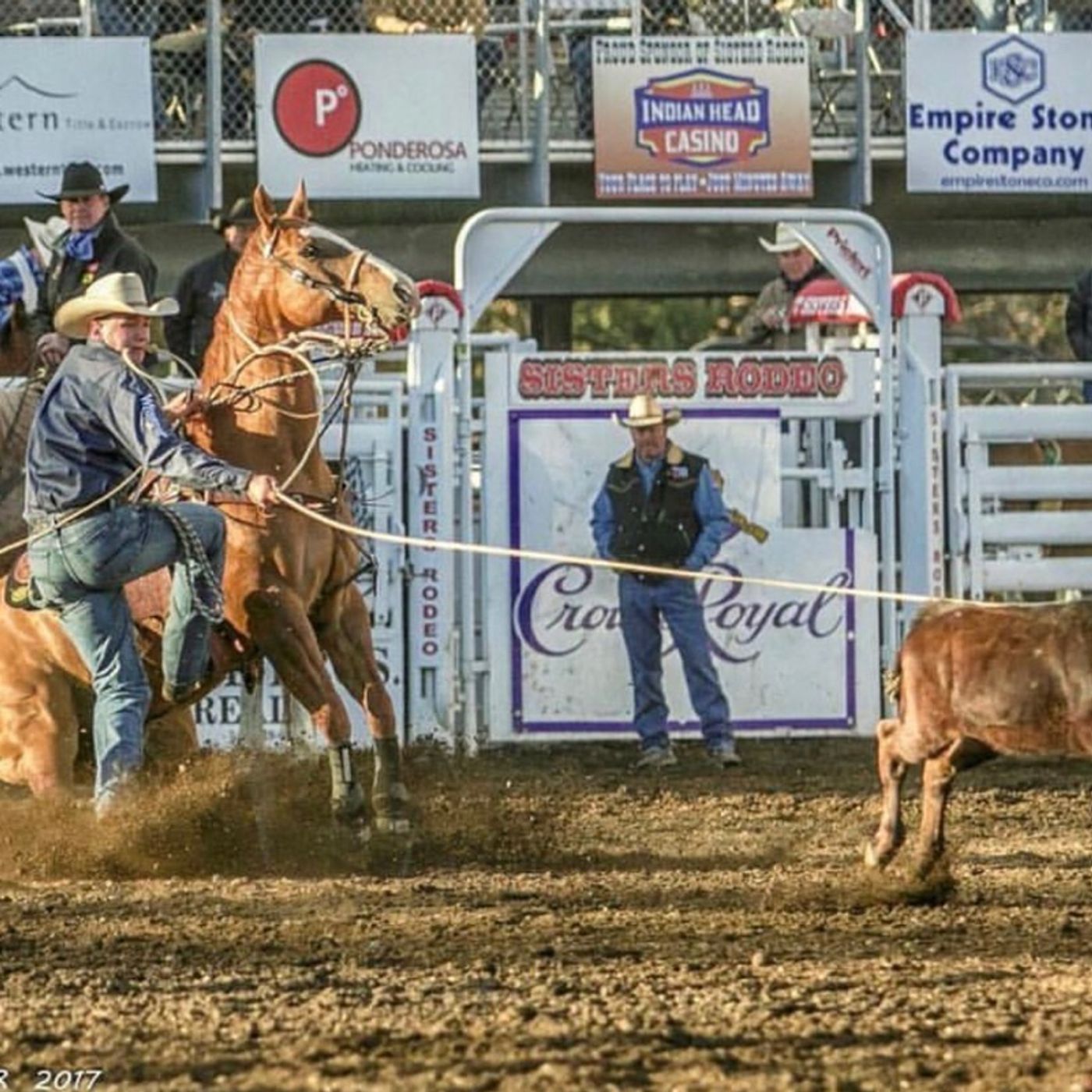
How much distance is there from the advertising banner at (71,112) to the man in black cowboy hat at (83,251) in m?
3.90

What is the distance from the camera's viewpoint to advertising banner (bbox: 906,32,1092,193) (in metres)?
15.5

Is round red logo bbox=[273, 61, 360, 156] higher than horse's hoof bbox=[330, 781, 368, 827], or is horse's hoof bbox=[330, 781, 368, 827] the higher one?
round red logo bbox=[273, 61, 360, 156]

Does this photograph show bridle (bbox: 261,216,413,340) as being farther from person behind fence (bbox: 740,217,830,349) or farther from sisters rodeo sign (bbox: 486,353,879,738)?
person behind fence (bbox: 740,217,830,349)

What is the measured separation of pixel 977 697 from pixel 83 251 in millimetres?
4393

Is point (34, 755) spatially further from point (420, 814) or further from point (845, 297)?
point (845, 297)

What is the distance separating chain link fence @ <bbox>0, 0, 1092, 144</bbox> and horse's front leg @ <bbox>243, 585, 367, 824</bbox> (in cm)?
667

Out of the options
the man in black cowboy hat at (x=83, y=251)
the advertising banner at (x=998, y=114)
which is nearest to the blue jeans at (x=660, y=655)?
the man in black cowboy hat at (x=83, y=251)

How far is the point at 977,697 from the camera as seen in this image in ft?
24.9

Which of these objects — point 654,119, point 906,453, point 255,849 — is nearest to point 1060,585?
point 906,453

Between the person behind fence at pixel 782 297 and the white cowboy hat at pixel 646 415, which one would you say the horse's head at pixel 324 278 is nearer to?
the white cowboy hat at pixel 646 415

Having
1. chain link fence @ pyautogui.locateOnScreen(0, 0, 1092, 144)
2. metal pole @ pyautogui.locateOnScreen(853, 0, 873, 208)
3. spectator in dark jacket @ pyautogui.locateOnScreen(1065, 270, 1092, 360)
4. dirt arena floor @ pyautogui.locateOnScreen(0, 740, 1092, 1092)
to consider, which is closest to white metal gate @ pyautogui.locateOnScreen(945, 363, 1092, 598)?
spectator in dark jacket @ pyautogui.locateOnScreen(1065, 270, 1092, 360)

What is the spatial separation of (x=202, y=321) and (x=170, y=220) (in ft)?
9.30

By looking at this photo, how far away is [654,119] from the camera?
15.1 metres

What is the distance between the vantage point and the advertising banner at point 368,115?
14703 millimetres
